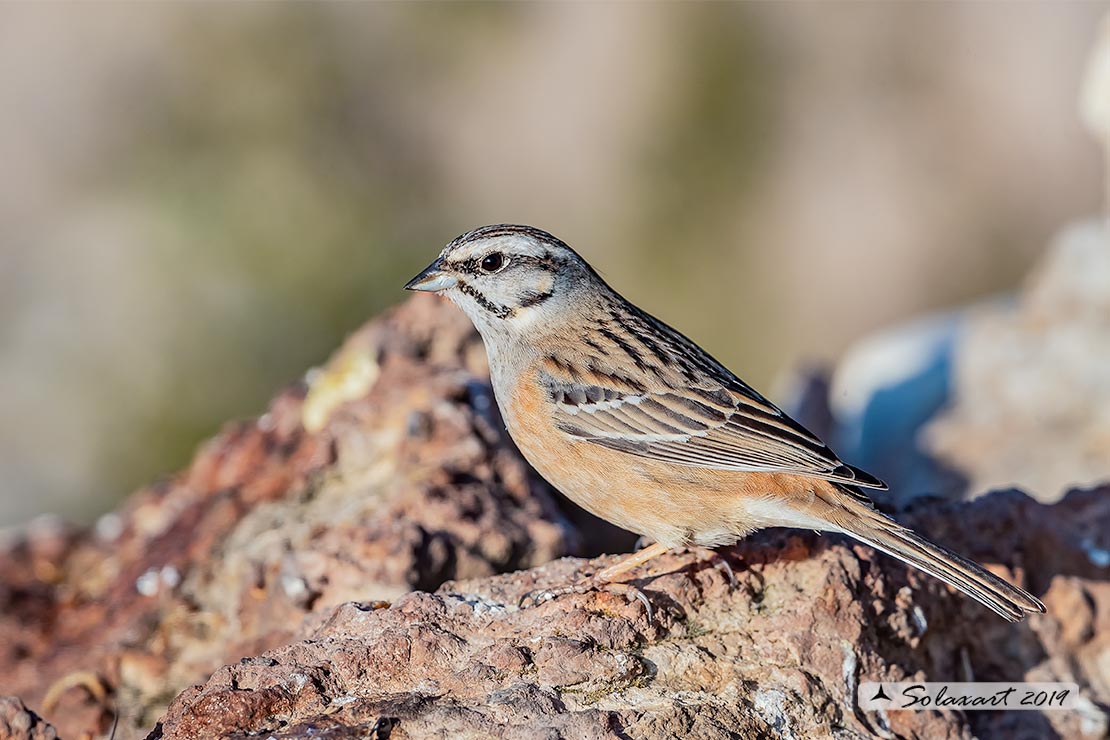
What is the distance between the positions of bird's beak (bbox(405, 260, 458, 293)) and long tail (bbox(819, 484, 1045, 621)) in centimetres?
199

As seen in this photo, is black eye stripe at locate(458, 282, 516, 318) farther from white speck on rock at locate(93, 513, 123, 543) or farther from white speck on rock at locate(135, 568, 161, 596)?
white speck on rock at locate(93, 513, 123, 543)

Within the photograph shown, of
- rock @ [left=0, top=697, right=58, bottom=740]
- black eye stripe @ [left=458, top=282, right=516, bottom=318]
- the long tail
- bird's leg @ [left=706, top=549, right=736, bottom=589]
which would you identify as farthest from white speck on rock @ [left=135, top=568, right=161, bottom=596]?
the long tail

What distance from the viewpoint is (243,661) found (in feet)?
13.8

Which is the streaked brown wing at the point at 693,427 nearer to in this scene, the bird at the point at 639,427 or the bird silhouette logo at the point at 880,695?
the bird at the point at 639,427

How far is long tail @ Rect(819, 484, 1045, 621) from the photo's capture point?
15.2ft

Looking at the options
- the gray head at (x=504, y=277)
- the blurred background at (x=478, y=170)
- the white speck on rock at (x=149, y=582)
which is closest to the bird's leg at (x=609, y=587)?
the gray head at (x=504, y=277)

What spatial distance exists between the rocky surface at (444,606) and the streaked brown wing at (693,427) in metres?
0.32

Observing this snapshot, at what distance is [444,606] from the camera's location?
176 inches

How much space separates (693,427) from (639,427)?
223 mm

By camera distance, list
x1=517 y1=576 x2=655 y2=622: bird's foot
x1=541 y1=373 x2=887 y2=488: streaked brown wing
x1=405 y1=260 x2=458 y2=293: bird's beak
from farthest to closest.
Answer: x1=405 y1=260 x2=458 y2=293: bird's beak → x1=541 y1=373 x2=887 y2=488: streaked brown wing → x1=517 y1=576 x2=655 y2=622: bird's foot

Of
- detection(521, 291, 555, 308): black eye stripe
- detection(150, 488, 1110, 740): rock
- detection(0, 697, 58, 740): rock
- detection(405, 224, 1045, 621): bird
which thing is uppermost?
detection(521, 291, 555, 308): black eye stripe

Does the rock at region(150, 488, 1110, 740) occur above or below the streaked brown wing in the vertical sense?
below

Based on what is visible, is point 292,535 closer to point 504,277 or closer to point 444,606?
point 444,606

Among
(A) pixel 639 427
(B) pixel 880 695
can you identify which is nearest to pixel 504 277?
(A) pixel 639 427
